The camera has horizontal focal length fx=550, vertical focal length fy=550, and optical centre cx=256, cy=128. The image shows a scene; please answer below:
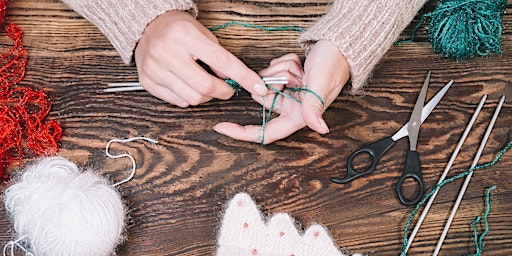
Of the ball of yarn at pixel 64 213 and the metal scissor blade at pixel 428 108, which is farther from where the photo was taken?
the metal scissor blade at pixel 428 108

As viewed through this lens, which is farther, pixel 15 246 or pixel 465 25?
pixel 465 25

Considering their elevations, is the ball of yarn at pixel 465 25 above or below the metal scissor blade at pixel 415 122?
above

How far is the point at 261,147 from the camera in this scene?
1.00 metres

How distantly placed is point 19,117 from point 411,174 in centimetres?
72

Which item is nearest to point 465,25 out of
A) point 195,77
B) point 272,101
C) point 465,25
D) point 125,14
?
point 465,25

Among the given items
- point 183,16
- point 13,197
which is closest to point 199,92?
point 183,16

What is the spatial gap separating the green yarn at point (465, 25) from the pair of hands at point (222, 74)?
0.23 metres

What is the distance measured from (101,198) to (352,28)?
1.68 ft

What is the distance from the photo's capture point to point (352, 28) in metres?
0.96

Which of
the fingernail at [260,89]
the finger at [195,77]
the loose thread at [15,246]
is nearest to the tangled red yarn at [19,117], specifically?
the loose thread at [15,246]

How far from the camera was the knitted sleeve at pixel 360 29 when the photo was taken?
0.95 meters

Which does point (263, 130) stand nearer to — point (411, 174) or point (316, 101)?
point (316, 101)

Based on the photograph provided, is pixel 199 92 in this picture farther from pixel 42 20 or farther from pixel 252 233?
pixel 42 20

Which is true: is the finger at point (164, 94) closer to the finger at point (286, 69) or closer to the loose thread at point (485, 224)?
the finger at point (286, 69)
